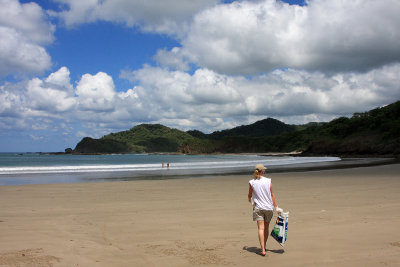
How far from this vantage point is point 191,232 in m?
7.32

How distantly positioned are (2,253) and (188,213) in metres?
5.11

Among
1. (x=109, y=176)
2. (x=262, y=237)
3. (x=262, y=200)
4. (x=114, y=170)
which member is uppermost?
(x=262, y=200)

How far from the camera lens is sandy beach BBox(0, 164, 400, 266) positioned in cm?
546

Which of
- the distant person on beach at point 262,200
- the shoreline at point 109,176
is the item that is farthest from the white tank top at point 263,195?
the shoreline at point 109,176

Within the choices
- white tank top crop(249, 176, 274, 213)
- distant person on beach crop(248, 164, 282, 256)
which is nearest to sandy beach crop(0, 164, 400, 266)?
distant person on beach crop(248, 164, 282, 256)

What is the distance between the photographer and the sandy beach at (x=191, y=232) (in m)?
5.46

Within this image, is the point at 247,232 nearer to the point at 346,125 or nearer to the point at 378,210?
the point at 378,210

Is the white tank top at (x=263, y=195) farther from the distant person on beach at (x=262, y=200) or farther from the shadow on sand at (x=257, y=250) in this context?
the shadow on sand at (x=257, y=250)

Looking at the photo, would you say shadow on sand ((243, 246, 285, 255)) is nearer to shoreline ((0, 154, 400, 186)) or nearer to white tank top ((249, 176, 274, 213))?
white tank top ((249, 176, 274, 213))

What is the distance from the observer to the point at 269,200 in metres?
5.94

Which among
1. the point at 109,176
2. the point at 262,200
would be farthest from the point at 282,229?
the point at 109,176

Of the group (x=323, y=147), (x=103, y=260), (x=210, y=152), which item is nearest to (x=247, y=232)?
(x=103, y=260)

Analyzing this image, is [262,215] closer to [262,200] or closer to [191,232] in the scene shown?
[262,200]

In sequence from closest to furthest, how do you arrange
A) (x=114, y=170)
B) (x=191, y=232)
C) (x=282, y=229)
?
1. (x=282, y=229)
2. (x=191, y=232)
3. (x=114, y=170)
